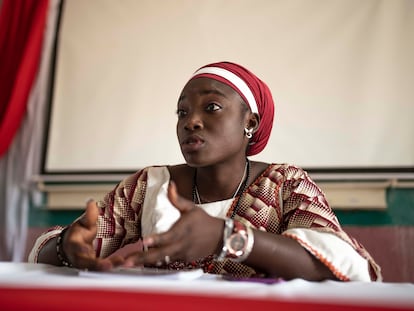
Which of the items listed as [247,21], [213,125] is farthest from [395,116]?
[213,125]

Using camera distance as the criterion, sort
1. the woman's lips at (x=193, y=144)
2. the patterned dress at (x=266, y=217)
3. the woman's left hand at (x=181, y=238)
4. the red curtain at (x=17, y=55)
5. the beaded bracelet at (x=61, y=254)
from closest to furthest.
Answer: the woman's left hand at (x=181, y=238) < the patterned dress at (x=266, y=217) < the beaded bracelet at (x=61, y=254) < the woman's lips at (x=193, y=144) < the red curtain at (x=17, y=55)

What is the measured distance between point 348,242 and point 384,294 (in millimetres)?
350

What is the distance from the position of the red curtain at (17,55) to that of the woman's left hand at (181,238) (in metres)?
2.59

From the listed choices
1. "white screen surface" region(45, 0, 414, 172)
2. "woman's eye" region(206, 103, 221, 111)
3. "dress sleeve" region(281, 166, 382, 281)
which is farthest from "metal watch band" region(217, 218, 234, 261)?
"white screen surface" region(45, 0, 414, 172)

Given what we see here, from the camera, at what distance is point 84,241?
41.6 inches

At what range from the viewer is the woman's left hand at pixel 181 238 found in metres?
0.84

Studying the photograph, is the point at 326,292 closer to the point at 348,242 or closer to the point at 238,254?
the point at 238,254

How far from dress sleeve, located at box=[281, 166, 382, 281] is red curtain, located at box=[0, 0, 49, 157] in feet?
7.73

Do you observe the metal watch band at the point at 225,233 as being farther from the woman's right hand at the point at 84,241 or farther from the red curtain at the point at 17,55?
the red curtain at the point at 17,55

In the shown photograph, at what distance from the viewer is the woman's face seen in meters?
1.39

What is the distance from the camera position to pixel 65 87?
10.6 feet

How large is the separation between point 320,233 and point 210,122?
0.49 meters

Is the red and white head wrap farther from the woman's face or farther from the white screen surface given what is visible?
the white screen surface

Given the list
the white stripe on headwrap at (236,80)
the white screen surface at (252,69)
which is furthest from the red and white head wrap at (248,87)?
the white screen surface at (252,69)
